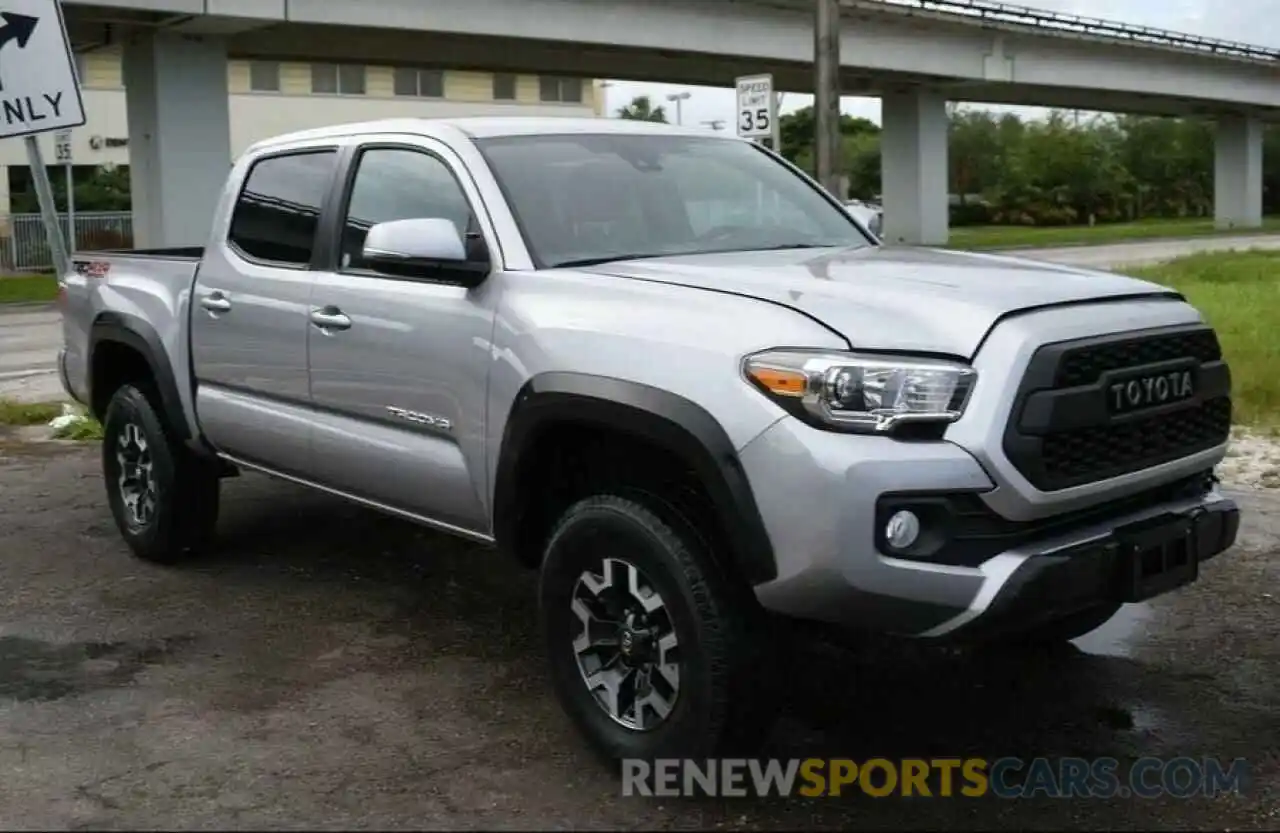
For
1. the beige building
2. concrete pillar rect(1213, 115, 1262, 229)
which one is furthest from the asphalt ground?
concrete pillar rect(1213, 115, 1262, 229)

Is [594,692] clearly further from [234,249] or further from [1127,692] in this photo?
[234,249]

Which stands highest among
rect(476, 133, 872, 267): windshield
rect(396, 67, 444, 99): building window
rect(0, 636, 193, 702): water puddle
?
rect(396, 67, 444, 99): building window

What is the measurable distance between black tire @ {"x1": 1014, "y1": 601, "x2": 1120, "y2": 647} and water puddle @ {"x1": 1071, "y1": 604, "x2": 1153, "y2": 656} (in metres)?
0.05

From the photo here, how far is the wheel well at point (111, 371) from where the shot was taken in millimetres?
6750

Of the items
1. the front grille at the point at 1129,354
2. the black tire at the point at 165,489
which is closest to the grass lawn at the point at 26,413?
the black tire at the point at 165,489

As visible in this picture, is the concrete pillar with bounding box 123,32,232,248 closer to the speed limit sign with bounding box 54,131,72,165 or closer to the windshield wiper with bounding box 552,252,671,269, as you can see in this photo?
the speed limit sign with bounding box 54,131,72,165

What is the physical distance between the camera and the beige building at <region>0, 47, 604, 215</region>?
4944 centimetres

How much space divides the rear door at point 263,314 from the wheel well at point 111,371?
32.1 inches

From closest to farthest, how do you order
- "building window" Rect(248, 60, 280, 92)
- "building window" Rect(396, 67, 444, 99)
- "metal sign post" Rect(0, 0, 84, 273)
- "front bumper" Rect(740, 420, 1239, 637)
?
"front bumper" Rect(740, 420, 1239, 637) → "metal sign post" Rect(0, 0, 84, 273) → "building window" Rect(248, 60, 280, 92) → "building window" Rect(396, 67, 444, 99)

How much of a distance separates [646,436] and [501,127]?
1757 mm

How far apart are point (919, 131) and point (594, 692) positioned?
41551 mm

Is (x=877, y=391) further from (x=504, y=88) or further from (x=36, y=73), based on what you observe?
(x=504, y=88)

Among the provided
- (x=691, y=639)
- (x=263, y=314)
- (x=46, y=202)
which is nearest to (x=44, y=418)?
(x=46, y=202)

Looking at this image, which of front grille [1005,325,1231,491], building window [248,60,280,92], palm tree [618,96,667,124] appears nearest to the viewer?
front grille [1005,325,1231,491]
